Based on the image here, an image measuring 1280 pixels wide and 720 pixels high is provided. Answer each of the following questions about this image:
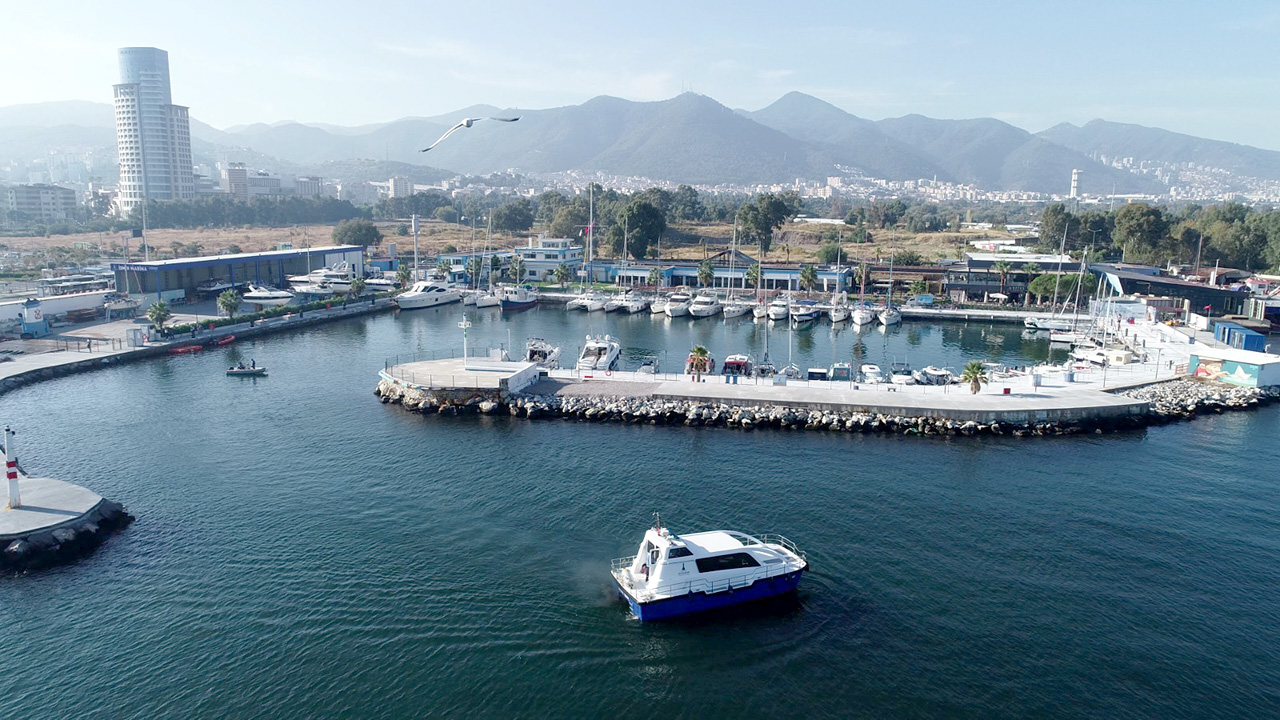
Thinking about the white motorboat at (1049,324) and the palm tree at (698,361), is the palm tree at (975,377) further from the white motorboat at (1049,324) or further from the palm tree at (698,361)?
the white motorboat at (1049,324)

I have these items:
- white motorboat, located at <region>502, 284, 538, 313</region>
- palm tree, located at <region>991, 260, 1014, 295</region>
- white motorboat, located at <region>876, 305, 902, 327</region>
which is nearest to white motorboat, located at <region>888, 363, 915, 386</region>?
white motorboat, located at <region>876, 305, 902, 327</region>

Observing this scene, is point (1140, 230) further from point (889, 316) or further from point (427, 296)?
point (427, 296)

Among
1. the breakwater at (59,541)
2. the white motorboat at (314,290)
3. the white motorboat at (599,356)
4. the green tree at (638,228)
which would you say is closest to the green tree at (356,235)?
the white motorboat at (314,290)

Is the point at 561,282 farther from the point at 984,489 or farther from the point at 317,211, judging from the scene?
the point at 317,211

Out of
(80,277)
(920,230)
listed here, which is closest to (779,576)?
(80,277)

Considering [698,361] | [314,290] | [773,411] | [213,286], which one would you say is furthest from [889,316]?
[213,286]

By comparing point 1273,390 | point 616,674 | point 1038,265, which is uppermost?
point 1038,265
